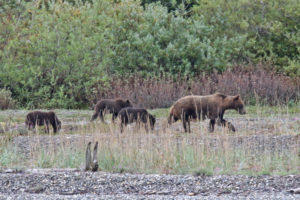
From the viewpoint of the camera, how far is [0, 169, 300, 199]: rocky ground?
8.69 meters

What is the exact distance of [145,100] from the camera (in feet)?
74.5

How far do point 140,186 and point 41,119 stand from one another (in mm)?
7601

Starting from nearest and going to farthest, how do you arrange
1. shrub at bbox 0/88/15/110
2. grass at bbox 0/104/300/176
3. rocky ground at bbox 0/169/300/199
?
rocky ground at bbox 0/169/300/199, grass at bbox 0/104/300/176, shrub at bbox 0/88/15/110

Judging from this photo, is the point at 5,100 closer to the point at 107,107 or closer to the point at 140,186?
the point at 107,107

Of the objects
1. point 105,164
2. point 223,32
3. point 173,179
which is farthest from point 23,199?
point 223,32

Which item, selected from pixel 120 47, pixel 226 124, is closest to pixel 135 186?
pixel 226 124

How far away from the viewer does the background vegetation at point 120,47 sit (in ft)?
79.5

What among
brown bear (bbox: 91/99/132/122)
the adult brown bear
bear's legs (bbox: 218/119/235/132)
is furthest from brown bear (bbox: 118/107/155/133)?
brown bear (bbox: 91/99/132/122)

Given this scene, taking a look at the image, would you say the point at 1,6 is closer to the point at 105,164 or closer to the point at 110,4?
the point at 110,4

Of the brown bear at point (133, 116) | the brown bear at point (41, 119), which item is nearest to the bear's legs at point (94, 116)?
the brown bear at point (41, 119)

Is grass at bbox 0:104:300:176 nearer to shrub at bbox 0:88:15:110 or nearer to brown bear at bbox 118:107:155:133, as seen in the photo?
brown bear at bbox 118:107:155:133

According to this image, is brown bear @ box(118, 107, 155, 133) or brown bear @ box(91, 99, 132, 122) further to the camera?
brown bear @ box(91, 99, 132, 122)

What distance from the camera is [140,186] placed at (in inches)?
366

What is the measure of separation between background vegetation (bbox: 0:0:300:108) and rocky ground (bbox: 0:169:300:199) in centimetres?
1306
